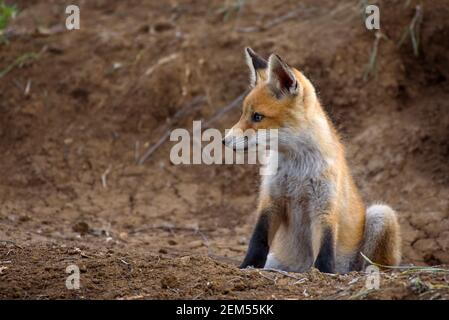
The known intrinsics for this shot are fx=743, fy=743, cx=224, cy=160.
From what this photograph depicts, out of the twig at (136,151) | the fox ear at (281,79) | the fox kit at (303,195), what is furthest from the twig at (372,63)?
the fox ear at (281,79)

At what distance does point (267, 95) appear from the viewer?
803cm

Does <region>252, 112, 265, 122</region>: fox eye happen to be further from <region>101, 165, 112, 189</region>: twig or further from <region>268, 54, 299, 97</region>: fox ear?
<region>101, 165, 112, 189</region>: twig

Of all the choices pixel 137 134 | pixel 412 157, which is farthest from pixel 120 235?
pixel 412 157

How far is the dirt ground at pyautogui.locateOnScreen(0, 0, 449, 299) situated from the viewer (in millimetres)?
10570

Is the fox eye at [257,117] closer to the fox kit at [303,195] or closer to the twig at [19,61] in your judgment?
the fox kit at [303,195]

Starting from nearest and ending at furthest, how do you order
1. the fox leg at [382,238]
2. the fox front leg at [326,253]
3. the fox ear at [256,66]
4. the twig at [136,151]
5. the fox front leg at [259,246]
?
the fox front leg at [326,253]
the fox front leg at [259,246]
the fox ear at [256,66]
the fox leg at [382,238]
the twig at [136,151]

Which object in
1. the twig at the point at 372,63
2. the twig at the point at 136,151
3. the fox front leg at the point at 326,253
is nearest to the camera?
the fox front leg at the point at 326,253

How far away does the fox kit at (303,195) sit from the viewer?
7.96 m

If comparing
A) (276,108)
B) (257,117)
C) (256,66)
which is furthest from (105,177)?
(276,108)

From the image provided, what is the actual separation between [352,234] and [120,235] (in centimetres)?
331

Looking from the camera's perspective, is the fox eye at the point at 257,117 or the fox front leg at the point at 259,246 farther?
the fox front leg at the point at 259,246

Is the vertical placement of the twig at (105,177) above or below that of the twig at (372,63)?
below

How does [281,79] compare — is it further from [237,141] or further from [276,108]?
[237,141]

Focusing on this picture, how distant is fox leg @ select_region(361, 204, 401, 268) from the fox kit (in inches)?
0.5
